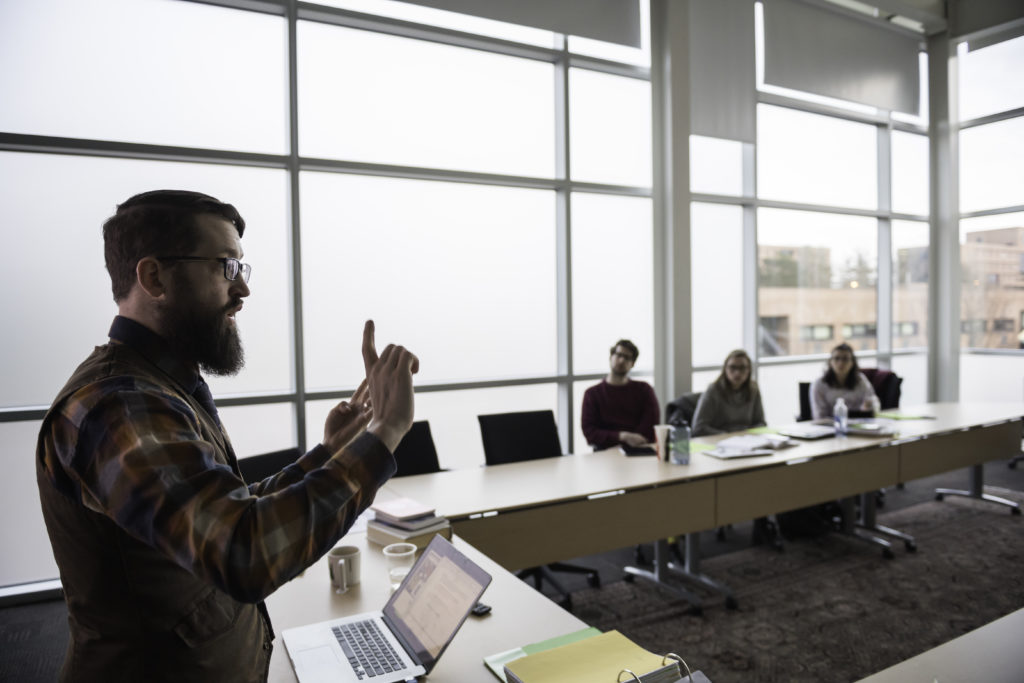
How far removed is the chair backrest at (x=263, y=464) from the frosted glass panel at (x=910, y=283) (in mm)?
6657

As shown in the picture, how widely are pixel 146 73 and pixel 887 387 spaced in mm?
5876

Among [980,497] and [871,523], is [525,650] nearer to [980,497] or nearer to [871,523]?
[871,523]

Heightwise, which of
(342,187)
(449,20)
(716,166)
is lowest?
(342,187)

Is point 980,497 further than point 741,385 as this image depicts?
Yes

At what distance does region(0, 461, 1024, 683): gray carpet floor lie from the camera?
8.91ft

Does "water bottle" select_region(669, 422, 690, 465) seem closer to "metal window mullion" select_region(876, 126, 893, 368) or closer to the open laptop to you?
the open laptop

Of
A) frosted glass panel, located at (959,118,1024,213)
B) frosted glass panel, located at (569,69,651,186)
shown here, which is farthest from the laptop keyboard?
frosted glass panel, located at (959,118,1024,213)

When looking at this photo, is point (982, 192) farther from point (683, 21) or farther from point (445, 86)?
point (445, 86)

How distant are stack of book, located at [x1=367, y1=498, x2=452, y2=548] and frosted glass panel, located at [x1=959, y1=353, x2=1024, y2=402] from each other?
6.86 m

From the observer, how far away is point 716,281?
562cm

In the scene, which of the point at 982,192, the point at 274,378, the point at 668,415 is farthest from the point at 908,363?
the point at 274,378

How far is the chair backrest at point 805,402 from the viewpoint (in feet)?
16.3

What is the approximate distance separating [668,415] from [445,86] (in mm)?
2867

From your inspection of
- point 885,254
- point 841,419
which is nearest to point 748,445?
point 841,419
